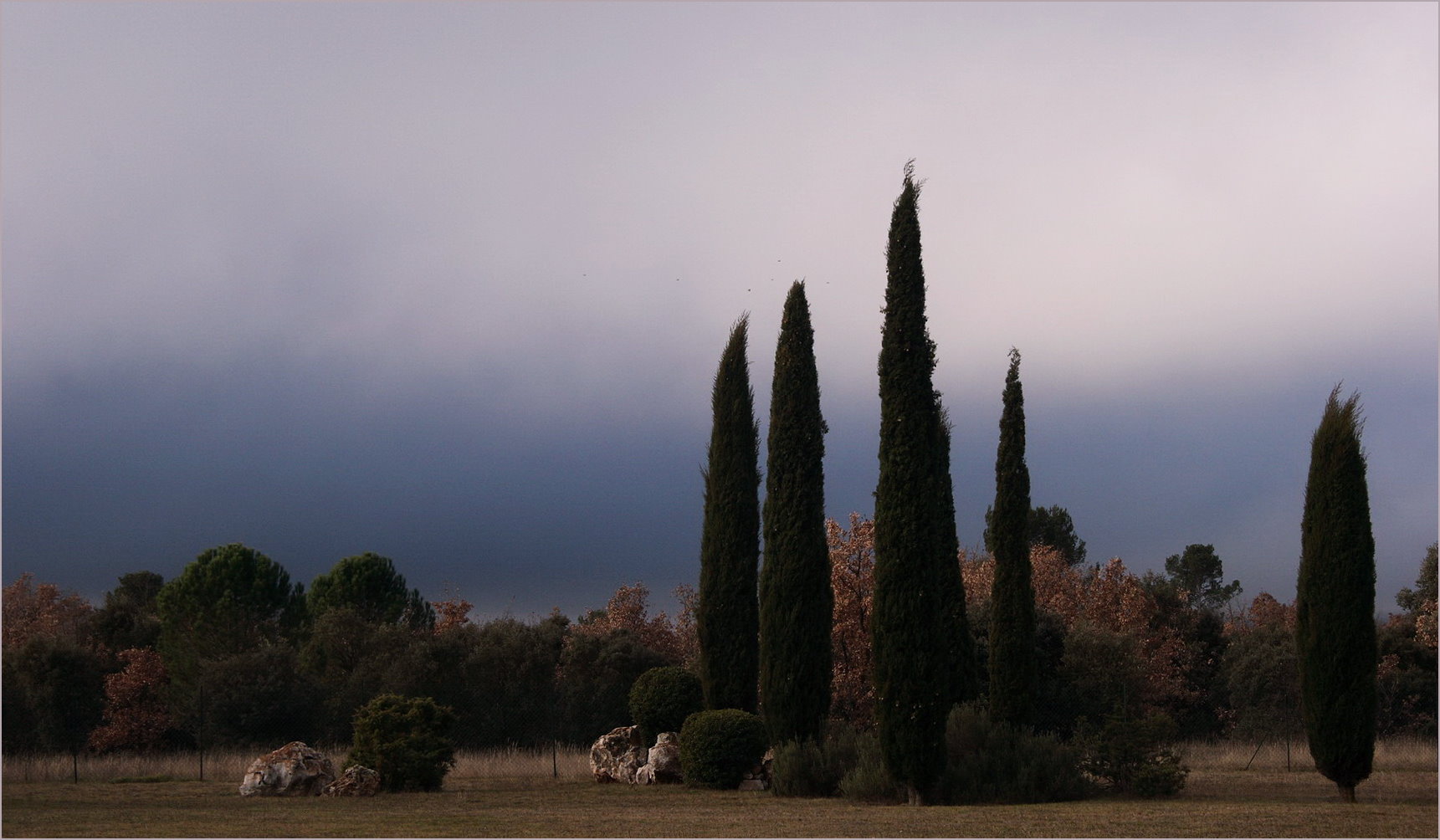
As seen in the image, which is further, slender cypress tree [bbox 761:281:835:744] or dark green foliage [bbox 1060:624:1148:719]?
dark green foliage [bbox 1060:624:1148:719]

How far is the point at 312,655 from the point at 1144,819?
28760 mm

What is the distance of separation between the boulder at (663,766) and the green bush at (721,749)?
67 centimetres

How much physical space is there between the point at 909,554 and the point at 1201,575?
51575 mm

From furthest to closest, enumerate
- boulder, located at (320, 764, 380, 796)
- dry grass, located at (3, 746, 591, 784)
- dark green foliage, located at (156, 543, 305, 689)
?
dark green foliage, located at (156, 543, 305, 689)
dry grass, located at (3, 746, 591, 784)
boulder, located at (320, 764, 380, 796)

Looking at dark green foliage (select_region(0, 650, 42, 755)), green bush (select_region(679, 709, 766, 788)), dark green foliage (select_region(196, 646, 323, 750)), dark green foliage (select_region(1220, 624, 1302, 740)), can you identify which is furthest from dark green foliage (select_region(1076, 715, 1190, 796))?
dark green foliage (select_region(0, 650, 42, 755))

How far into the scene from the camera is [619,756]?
23.5 m

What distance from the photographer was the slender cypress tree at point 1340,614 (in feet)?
55.5

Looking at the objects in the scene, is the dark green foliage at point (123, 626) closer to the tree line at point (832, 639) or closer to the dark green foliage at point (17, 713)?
the tree line at point (832, 639)

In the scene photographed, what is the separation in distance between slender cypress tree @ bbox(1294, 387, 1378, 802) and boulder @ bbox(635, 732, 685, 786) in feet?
35.9

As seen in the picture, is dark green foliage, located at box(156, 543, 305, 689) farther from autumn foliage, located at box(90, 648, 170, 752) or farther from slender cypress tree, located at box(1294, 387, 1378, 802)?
slender cypress tree, located at box(1294, 387, 1378, 802)

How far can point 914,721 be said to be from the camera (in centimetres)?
1755

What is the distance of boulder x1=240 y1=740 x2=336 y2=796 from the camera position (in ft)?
65.3

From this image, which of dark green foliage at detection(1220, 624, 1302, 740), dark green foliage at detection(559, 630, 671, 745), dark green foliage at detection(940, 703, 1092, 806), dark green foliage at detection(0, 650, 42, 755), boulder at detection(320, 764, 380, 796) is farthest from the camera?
dark green foliage at detection(1220, 624, 1302, 740)

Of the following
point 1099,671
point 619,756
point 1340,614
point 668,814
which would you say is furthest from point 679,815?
point 1099,671
